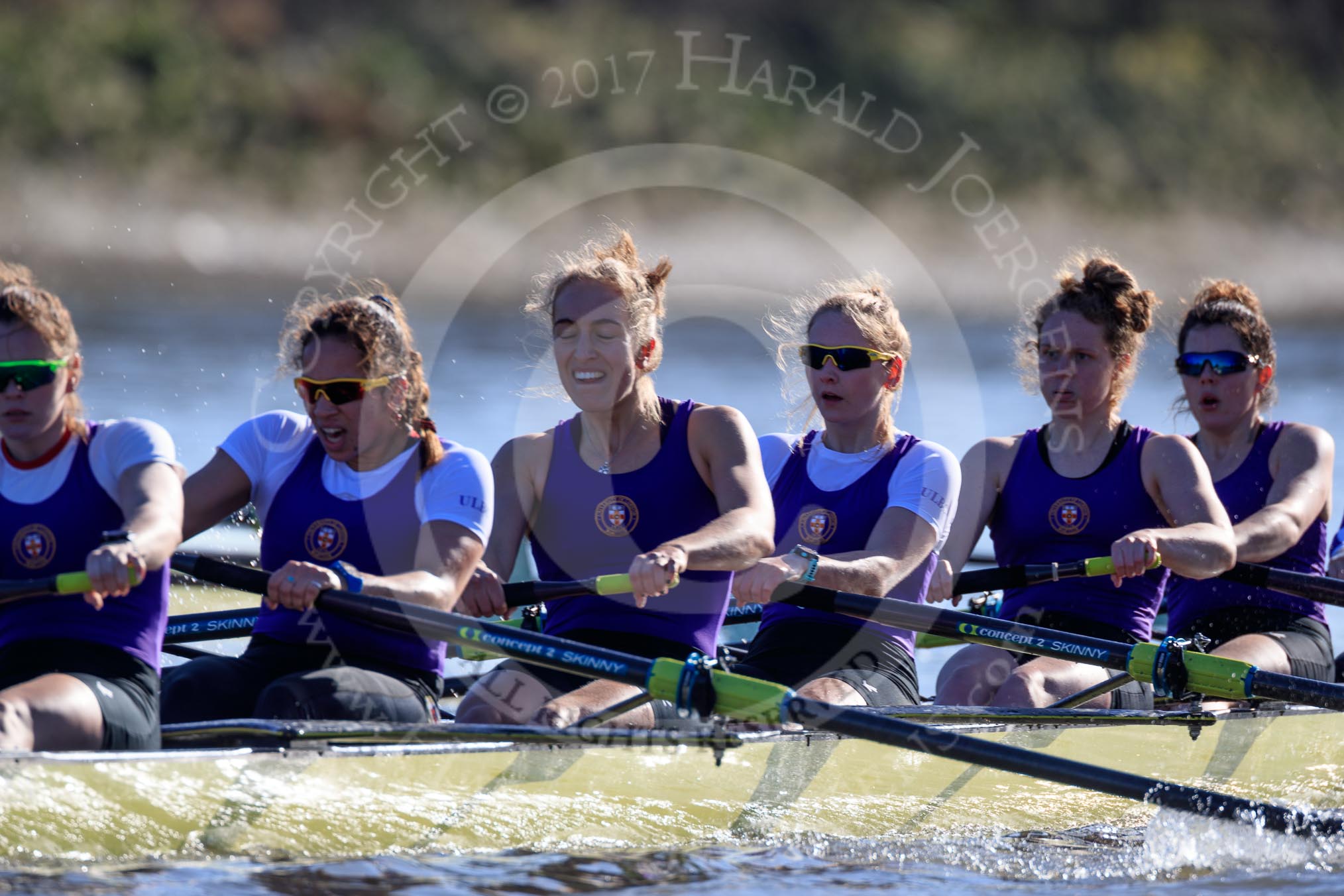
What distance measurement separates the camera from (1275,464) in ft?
20.3

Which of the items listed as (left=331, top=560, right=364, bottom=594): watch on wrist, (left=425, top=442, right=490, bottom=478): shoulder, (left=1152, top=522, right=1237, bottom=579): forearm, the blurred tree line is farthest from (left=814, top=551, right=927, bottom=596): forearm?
the blurred tree line

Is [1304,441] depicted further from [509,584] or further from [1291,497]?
[509,584]

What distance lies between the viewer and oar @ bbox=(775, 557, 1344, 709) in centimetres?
494

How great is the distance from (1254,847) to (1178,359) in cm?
221

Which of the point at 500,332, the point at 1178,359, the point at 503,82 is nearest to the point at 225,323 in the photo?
the point at 500,332

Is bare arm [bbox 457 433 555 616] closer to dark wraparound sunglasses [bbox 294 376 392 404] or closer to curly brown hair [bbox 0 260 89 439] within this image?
dark wraparound sunglasses [bbox 294 376 392 404]

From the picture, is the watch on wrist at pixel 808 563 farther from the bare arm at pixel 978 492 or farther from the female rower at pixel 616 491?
the bare arm at pixel 978 492

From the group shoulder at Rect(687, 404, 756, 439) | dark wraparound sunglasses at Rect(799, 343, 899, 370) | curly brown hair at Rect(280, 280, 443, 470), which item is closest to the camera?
curly brown hair at Rect(280, 280, 443, 470)

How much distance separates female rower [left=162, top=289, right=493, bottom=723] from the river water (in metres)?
0.25

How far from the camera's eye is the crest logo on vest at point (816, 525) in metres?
5.16

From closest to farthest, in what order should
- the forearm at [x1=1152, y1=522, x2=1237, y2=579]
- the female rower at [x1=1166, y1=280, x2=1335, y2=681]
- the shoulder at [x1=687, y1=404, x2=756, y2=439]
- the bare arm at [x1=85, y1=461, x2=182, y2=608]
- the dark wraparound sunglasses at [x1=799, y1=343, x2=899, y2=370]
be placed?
1. the bare arm at [x1=85, y1=461, x2=182, y2=608]
2. the shoulder at [x1=687, y1=404, x2=756, y2=439]
3. the dark wraparound sunglasses at [x1=799, y1=343, x2=899, y2=370]
4. the forearm at [x1=1152, y1=522, x2=1237, y2=579]
5. the female rower at [x1=1166, y1=280, x2=1335, y2=681]

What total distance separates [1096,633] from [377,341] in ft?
8.55

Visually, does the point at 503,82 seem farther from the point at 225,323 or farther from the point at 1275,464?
the point at 1275,464

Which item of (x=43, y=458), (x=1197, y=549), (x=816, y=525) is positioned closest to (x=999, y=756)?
(x=816, y=525)
